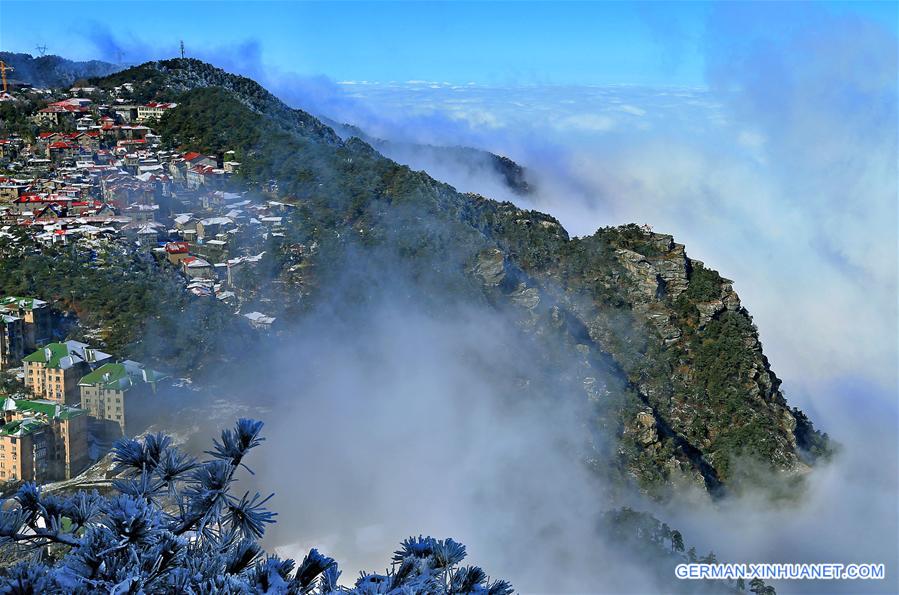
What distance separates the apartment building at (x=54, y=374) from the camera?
39.0 feet

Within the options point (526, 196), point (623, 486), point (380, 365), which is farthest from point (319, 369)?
point (526, 196)

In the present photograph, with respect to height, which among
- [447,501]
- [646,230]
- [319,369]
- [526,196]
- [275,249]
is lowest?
[447,501]

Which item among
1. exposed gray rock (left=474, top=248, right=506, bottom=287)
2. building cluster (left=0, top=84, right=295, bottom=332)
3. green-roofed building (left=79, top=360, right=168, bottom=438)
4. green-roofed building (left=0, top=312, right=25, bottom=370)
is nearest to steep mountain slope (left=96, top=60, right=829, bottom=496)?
exposed gray rock (left=474, top=248, right=506, bottom=287)

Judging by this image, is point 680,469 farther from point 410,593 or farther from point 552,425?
point 410,593

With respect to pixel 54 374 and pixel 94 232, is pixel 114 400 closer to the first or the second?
pixel 54 374

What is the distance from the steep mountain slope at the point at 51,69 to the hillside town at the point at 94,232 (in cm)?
490

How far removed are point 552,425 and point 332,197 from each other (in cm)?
1003

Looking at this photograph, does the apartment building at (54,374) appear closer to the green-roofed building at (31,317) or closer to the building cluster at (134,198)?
the green-roofed building at (31,317)

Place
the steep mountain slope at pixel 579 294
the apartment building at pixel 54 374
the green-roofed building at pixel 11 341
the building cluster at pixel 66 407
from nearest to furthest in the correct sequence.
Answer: the building cluster at pixel 66 407, the apartment building at pixel 54 374, the green-roofed building at pixel 11 341, the steep mountain slope at pixel 579 294

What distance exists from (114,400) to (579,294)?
13084 millimetres

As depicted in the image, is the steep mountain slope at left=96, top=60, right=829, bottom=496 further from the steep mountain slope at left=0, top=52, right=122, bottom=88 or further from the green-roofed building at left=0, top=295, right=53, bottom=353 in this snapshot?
the steep mountain slope at left=0, top=52, right=122, bottom=88

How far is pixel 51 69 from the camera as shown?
3881 cm

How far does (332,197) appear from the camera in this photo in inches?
877

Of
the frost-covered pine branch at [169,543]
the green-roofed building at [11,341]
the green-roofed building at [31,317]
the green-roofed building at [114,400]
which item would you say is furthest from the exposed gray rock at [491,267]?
the frost-covered pine branch at [169,543]
